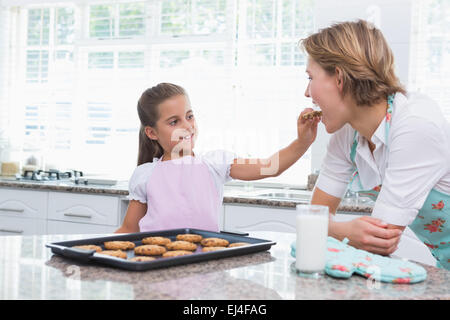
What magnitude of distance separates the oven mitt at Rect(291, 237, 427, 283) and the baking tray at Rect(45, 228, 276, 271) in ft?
0.64

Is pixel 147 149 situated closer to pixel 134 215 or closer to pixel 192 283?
pixel 134 215

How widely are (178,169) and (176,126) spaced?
0.15m

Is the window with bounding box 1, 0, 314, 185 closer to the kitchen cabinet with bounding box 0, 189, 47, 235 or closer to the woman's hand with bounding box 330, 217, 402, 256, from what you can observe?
the kitchen cabinet with bounding box 0, 189, 47, 235

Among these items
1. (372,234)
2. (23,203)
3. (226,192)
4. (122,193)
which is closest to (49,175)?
(23,203)

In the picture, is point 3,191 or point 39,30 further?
point 39,30

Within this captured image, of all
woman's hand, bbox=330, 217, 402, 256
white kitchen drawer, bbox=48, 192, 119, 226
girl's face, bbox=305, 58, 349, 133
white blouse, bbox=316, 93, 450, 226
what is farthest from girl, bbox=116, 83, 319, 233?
white kitchen drawer, bbox=48, 192, 119, 226

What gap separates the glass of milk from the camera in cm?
98

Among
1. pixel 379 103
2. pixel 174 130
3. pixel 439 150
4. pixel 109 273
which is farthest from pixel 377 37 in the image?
pixel 109 273

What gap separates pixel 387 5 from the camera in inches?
122

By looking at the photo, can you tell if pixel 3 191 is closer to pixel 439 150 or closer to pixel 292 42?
pixel 292 42

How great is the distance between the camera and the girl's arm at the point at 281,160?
1.58 m

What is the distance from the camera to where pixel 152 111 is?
6.08 feet

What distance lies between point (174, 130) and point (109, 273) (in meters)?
0.89
